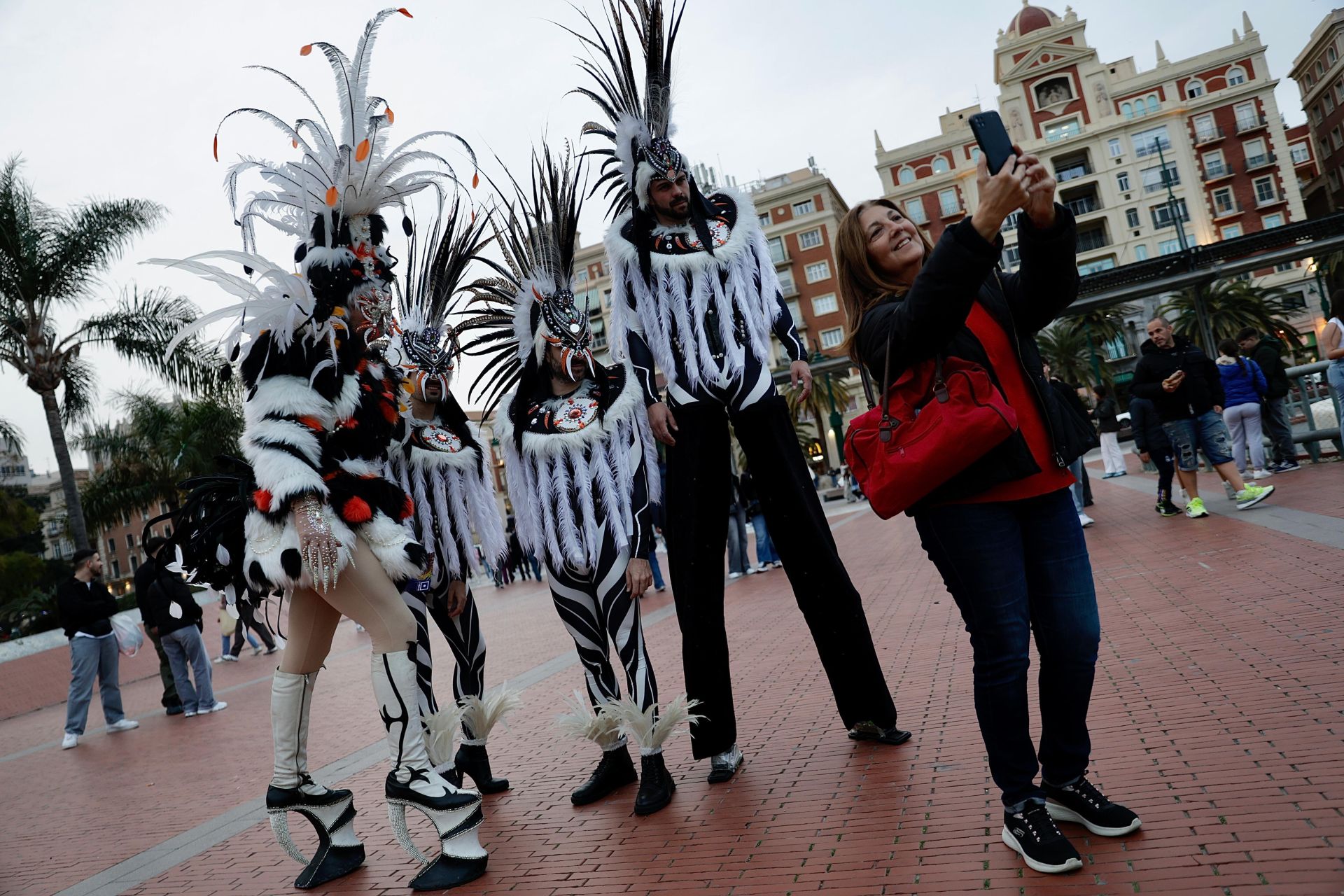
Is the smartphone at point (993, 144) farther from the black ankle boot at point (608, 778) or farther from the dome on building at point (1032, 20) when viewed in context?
the dome on building at point (1032, 20)

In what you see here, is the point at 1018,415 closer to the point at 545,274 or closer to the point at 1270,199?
the point at 545,274

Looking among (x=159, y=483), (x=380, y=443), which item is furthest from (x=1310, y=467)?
(x=159, y=483)

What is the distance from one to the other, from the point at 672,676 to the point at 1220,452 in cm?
599

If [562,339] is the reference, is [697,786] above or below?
below

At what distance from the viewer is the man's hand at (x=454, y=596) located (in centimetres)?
445

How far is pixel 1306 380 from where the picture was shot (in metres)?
13.9

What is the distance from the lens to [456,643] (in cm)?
449

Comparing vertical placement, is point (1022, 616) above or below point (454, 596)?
below

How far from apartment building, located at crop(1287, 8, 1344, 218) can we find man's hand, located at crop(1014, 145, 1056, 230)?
65.6 m

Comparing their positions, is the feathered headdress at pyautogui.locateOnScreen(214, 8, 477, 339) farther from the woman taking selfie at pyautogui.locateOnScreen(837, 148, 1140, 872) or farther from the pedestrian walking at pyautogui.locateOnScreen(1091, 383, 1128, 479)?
the pedestrian walking at pyautogui.locateOnScreen(1091, 383, 1128, 479)

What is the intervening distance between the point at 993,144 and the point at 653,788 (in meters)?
2.66

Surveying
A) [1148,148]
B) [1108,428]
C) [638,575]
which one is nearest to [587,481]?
[638,575]

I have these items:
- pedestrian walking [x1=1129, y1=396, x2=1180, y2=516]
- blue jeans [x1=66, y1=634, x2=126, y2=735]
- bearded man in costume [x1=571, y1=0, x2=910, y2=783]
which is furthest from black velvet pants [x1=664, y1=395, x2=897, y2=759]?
blue jeans [x1=66, y1=634, x2=126, y2=735]

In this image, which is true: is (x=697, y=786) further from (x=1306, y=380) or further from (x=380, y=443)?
(x=1306, y=380)
